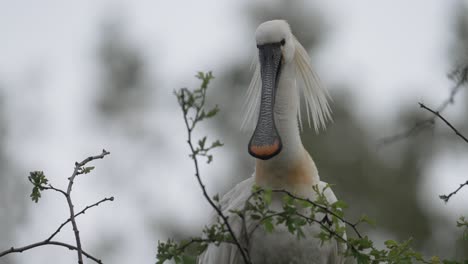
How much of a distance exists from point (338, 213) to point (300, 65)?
1.86 m

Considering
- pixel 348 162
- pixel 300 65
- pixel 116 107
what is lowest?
pixel 300 65

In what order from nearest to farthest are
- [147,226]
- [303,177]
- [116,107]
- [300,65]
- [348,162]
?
[303,177]
[300,65]
[147,226]
[348,162]
[116,107]

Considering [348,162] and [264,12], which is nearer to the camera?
[348,162]

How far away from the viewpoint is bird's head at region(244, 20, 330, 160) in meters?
5.33

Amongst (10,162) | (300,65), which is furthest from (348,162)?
(300,65)

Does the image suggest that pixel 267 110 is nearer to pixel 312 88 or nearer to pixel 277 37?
pixel 277 37

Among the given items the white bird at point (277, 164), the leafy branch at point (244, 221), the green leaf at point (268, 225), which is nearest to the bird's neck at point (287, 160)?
the white bird at point (277, 164)

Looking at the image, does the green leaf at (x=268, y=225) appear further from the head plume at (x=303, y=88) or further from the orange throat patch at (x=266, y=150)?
the head plume at (x=303, y=88)

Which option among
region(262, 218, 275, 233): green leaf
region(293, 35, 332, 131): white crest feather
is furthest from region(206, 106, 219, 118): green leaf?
region(293, 35, 332, 131): white crest feather

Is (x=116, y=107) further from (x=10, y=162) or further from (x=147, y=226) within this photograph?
(x=10, y=162)

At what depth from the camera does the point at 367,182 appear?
17.2 meters

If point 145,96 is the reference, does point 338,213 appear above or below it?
below

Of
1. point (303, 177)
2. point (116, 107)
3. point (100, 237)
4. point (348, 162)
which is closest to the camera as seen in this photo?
point (303, 177)

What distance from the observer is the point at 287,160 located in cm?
545
